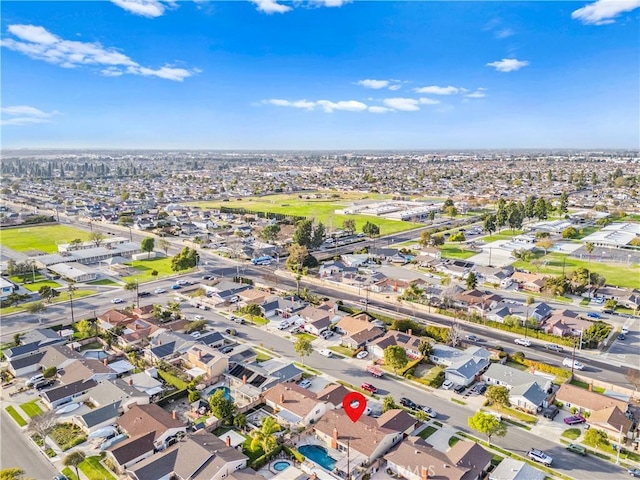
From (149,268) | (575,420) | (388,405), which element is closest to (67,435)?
(388,405)

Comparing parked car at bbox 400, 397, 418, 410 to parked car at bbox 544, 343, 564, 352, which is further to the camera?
parked car at bbox 544, 343, 564, 352

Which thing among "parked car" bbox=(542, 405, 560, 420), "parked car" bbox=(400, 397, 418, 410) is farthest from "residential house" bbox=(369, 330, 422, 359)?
"parked car" bbox=(542, 405, 560, 420)

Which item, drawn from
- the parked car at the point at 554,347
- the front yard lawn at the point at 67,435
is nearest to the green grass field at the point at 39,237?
the front yard lawn at the point at 67,435

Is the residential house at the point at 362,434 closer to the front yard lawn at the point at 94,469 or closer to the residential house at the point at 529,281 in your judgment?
the front yard lawn at the point at 94,469

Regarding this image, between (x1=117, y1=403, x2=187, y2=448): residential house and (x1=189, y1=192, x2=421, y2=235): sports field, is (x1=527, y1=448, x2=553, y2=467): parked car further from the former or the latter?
(x1=189, y1=192, x2=421, y2=235): sports field

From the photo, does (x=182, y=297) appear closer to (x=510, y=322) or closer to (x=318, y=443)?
(x=318, y=443)

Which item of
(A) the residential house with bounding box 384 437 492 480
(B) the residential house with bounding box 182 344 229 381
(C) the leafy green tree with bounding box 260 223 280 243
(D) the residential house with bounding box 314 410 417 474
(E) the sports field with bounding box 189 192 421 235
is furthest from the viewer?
(E) the sports field with bounding box 189 192 421 235

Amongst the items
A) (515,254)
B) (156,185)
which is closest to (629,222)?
(515,254)
